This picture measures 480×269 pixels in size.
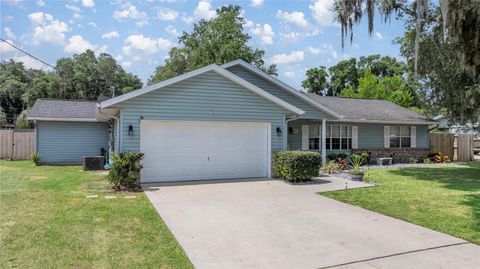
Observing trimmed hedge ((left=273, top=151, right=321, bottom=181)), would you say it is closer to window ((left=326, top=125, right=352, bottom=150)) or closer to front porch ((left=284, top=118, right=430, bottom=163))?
front porch ((left=284, top=118, right=430, bottom=163))

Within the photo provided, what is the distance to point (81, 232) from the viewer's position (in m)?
5.63

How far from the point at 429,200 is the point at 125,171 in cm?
804

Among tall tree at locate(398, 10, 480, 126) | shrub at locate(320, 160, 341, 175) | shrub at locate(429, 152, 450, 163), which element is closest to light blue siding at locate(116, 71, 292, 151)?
shrub at locate(320, 160, 341, 175)

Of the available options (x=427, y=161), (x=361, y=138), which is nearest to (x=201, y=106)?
(x=361, y=138)

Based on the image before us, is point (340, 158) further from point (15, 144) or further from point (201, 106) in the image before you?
point (15, 144)

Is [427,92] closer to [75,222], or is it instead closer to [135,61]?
[75,222]

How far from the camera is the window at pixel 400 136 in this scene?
20.1 m

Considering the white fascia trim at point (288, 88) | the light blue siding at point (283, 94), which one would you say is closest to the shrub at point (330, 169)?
the white fascia trim at point (288, 88)

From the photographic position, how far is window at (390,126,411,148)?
792 inches

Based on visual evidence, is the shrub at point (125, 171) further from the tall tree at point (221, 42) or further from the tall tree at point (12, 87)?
the tall tree at point (12, 87)

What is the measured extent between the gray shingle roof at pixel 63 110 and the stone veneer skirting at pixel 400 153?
1473cm

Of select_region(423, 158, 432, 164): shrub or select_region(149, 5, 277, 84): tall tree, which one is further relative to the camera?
select_region(149, 5, 277, 84): tall tree

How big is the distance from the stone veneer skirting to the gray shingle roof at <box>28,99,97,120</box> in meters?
14.7

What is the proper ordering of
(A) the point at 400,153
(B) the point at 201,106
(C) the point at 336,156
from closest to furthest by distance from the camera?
1. (B) the point at 201,106
2. (C) the point at 336,156
3. (A) the point at 400,153
